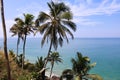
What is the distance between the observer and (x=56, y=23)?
77.0ft

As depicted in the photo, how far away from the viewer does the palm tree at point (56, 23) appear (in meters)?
23.6

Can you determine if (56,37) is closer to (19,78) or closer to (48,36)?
(48,36)

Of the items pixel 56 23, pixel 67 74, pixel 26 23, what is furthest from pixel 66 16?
pixel 26 23

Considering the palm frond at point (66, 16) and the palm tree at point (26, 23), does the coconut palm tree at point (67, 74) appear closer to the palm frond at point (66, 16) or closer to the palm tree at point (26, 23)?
the palm frond at point (66, 16)

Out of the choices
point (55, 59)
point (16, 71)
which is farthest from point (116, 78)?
point (16, 71)

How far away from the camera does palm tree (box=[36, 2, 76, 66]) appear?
2358 centimetres

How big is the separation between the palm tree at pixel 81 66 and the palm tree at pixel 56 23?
13.7 feet

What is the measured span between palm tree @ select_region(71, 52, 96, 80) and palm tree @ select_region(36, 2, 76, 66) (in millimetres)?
4189

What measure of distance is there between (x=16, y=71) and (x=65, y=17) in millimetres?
7823

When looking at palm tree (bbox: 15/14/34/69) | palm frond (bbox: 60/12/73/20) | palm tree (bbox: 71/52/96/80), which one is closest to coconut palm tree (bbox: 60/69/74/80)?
palm tree (bbox: 71/52/96/80)

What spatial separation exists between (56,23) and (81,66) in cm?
673

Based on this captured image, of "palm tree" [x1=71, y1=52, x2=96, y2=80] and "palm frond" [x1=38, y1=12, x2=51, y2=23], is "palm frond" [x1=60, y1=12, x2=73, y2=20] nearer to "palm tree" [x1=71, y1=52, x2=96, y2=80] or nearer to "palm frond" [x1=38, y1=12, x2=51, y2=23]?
"palm frond" [x1=38, y1=12, x2=51, y2=23]

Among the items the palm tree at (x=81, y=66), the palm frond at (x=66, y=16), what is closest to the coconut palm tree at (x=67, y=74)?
the palm tree at (x=81, y=66)

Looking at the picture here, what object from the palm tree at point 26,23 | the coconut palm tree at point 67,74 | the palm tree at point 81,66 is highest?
the palm tree at point 26,23
